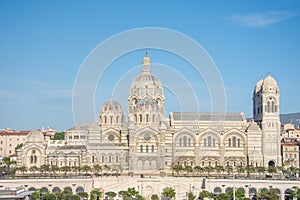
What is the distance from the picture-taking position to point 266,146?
3204 inches

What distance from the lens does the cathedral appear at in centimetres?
7725

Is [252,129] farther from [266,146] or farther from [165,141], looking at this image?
[165,141]

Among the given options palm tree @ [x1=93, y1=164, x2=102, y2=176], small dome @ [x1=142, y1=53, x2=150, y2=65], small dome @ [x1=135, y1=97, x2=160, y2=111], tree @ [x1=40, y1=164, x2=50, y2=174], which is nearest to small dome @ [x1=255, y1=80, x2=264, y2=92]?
small dome @ [x1=135, y1=97, x2=160, y2=111]

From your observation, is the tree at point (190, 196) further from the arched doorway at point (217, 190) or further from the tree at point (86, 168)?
the tree at point (86, 168)

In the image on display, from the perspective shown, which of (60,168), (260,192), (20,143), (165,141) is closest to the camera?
(260,192)

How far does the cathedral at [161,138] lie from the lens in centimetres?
7725

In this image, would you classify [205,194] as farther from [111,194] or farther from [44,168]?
[44,168]

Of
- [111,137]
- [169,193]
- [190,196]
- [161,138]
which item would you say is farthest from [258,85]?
[190,196]

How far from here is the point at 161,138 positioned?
77.3 metres

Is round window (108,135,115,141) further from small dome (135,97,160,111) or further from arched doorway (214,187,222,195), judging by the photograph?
arched doorway (214,187,222,195)

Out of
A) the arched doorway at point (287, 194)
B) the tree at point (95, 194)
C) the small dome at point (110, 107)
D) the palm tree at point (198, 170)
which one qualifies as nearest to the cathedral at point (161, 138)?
the small dome at point (110, 107)

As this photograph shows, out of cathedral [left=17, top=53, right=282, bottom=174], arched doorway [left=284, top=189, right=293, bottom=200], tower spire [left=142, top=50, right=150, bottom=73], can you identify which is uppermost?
tower spire [left=142, top=50, right=150, bottom=73]

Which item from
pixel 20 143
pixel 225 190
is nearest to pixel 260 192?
pixel 225 190

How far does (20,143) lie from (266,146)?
160 ft
